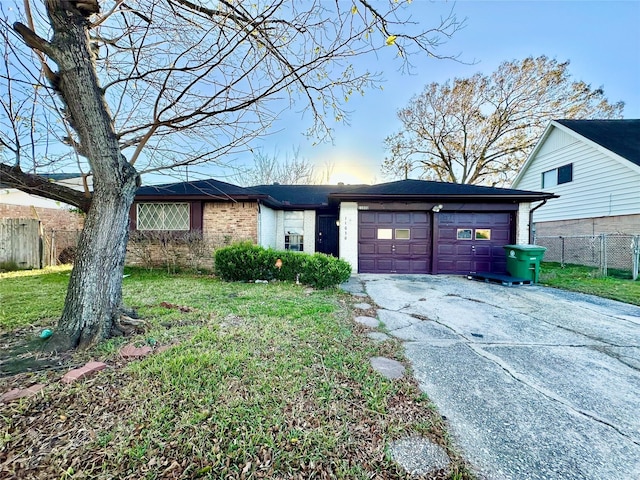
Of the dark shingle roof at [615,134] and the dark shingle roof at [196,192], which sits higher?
the dark shingle roof at [615,134]

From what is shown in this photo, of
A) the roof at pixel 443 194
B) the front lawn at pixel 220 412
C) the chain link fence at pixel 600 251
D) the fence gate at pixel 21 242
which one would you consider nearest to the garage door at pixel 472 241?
the roof at pixel 443 194

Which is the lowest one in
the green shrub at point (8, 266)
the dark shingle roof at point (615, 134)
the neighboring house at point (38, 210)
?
the green shrub at point (8, 266)

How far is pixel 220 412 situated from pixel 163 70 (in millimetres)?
3396

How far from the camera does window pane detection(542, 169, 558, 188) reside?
1216cm

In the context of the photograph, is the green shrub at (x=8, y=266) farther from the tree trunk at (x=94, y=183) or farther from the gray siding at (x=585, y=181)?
the gray siding at (x=585, y=181)

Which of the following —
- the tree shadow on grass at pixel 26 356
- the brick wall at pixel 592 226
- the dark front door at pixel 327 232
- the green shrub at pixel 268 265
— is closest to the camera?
the tree shadow on grass at pixel 26 356

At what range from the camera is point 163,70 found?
9.22 ft

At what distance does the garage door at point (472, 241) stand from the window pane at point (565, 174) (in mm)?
5735

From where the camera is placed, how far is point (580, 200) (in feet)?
35.4

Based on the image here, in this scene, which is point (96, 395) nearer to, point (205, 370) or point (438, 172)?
point (205, 370)

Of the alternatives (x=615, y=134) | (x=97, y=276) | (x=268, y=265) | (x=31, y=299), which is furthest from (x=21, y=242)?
(x=615, y=134)

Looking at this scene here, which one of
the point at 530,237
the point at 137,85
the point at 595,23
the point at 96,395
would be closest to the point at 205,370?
the point at 96,395

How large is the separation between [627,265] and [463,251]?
5690 mm

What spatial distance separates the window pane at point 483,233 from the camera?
8.68 m
